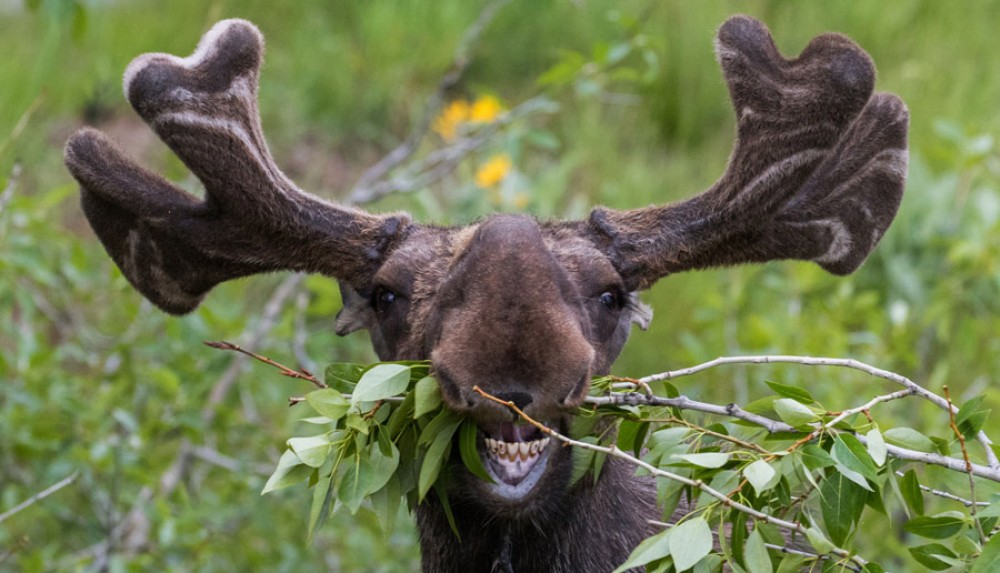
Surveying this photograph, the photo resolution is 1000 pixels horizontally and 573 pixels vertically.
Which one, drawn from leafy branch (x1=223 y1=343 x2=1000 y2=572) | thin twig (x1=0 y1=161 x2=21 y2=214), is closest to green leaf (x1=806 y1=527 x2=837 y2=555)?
leafy branch (x1=223 y1=343 x2=1000 y2=572)

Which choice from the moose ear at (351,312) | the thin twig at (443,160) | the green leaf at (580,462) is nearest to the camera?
the green leaf at (580,462)

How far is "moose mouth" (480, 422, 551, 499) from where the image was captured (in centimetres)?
300

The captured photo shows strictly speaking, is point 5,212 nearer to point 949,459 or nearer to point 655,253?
point 655,253

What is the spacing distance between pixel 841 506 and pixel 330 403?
1.06 meters

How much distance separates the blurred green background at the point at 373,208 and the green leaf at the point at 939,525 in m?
0.08

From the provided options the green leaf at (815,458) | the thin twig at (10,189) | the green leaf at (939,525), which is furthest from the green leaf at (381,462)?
the thin twig at (10,189)

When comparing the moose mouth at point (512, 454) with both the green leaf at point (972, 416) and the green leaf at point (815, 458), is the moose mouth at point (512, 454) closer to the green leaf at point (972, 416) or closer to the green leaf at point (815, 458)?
the green leaf at point (815, 458)

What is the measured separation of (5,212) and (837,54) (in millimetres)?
2851

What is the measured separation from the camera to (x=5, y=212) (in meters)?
4.68

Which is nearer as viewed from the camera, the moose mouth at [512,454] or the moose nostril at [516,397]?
the moose nostril at [516,397]

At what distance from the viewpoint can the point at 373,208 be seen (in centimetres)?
692

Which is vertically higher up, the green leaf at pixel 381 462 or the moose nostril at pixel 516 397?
the moose nostril at pixel 516 397

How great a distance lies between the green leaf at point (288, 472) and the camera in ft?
9.33

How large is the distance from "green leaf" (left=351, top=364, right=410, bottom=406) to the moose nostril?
0.23 metres
